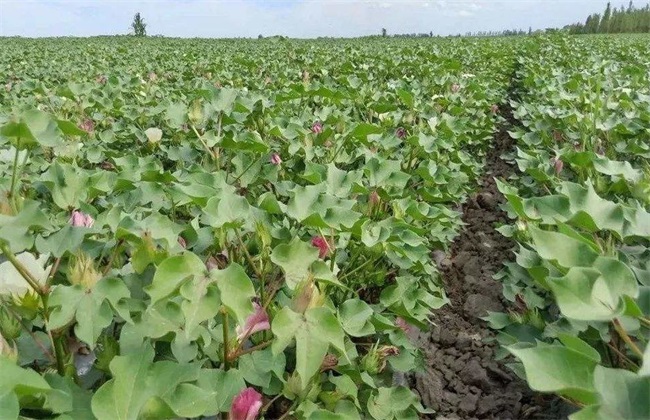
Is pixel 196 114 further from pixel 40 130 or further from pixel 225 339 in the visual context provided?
pixel 225 339

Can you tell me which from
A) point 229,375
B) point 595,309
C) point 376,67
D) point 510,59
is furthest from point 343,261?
point 510,59

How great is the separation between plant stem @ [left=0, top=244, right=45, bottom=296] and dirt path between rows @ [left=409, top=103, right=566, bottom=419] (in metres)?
1.30

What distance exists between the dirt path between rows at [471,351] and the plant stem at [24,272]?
1.30 meters

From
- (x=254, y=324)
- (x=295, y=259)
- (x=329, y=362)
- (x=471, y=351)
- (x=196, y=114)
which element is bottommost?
(x=471, y=351)

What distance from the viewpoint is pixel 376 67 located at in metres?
5.76

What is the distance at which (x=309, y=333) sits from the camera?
0.87 m

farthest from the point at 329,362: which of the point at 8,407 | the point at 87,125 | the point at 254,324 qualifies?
the point at 87,125

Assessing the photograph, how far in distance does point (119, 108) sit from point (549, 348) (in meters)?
2.35

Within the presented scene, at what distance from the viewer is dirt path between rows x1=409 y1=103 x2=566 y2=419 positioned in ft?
6.21

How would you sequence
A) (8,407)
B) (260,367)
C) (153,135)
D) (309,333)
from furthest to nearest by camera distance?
(153,135), (260,367), (309,333), (8,407)

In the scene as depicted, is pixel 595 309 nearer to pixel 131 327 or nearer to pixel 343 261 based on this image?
pixel 131 327

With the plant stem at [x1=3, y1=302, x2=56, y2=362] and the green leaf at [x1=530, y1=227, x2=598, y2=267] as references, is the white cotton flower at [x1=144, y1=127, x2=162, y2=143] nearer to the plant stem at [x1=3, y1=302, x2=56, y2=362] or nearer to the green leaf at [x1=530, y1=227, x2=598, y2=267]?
the plant stem at [x1=3, y1=302, x2=56, y2=362]

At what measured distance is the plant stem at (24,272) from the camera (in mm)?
816

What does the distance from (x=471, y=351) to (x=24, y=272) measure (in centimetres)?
177
